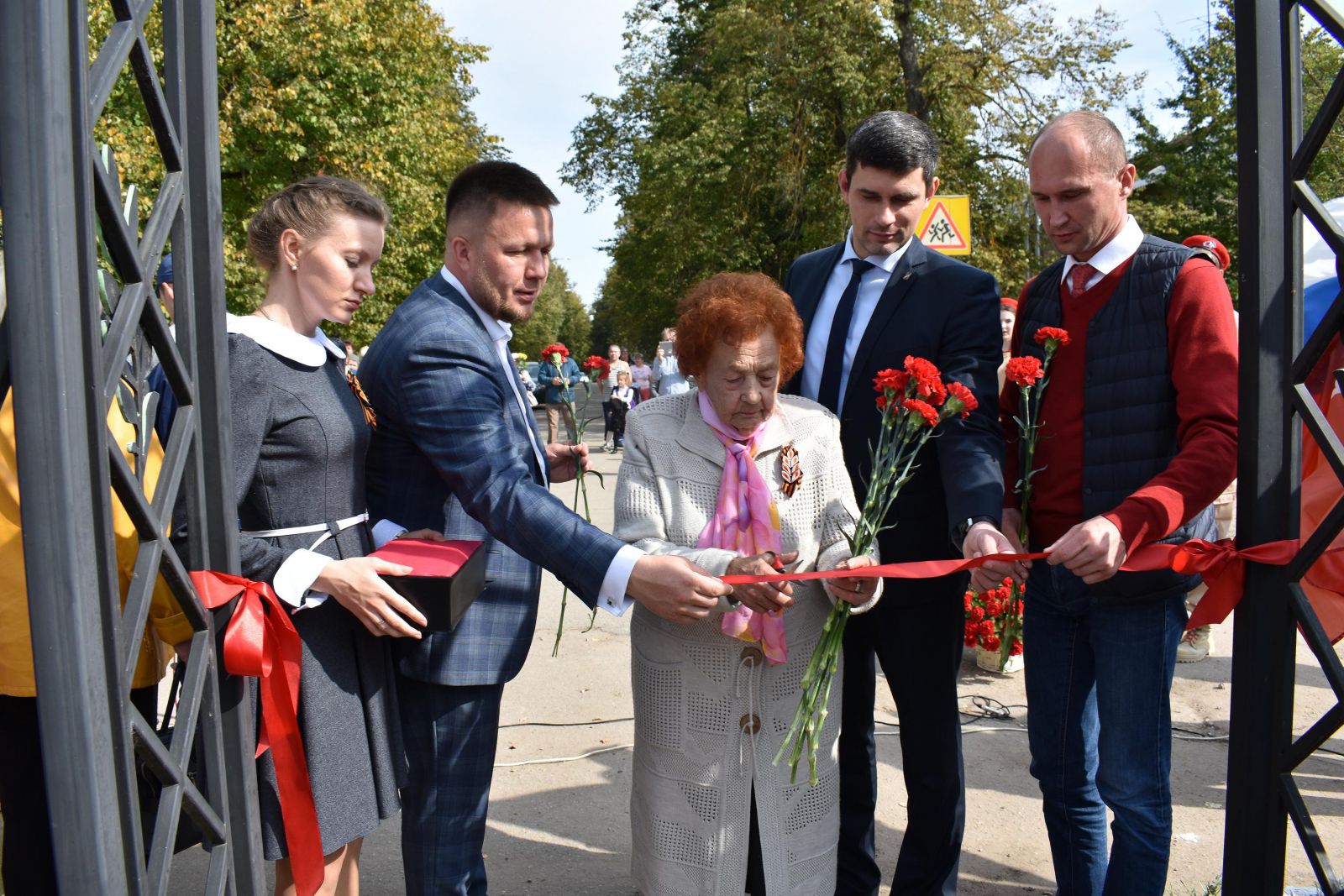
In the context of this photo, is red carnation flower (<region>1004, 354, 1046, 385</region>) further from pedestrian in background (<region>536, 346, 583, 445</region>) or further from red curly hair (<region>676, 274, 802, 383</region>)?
pedestrian in background (<region>536, 346, 583, 445</region>)

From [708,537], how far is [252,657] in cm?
123

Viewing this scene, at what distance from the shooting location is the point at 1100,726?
115 inches

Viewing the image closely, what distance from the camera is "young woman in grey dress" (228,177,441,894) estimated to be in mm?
2355

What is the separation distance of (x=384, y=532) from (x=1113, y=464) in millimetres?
1962

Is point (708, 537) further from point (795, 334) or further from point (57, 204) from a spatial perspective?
point (57, 204)

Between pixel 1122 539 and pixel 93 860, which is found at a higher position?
pixel 1122 539

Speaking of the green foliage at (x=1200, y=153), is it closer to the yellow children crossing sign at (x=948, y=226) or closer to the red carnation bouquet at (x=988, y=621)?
the yellow children crossing sign at (x=948, y=226)

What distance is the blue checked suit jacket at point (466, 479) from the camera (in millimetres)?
2529

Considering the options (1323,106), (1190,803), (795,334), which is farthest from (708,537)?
(1190,803)

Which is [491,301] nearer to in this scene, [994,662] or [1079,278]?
[1079,278]

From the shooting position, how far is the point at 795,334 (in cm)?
295

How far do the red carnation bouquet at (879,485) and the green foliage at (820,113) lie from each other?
58.1 feet

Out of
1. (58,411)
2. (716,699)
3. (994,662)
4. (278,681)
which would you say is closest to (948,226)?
(994,662)

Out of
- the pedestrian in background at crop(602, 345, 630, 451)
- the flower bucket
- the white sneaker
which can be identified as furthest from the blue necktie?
the pedestrian in background at crop(602, 345, 630, 451)
